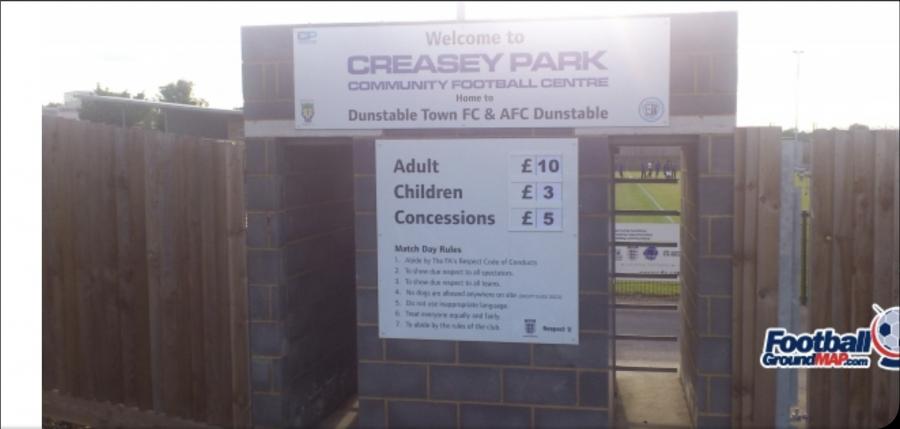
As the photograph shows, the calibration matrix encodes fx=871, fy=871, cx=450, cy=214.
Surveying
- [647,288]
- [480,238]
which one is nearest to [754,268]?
[480,238]

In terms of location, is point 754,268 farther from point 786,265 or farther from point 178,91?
point 178,91

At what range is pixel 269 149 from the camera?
21.7 ft

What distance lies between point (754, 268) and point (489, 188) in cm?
194

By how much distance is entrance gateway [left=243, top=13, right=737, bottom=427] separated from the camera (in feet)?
20.0

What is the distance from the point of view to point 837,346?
6012mm

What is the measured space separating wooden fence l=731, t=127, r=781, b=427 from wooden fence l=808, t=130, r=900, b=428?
0.27 m

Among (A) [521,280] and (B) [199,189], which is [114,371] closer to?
(B) [199,189]

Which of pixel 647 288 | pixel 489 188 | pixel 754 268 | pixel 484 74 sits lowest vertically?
pixel 647 288

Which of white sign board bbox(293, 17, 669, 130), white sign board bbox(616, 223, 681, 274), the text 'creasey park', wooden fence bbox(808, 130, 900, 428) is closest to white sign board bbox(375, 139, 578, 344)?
white sign board bbox(293, 17, 669, 130)

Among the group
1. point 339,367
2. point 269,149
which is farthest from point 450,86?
point 339,367

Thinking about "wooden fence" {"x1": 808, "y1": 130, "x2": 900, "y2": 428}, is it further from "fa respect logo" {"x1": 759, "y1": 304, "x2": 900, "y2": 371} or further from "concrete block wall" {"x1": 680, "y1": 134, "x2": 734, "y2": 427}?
"concrete block wall" {"x1": 680, "y1": 134, "x2": 734, "y2": 427}

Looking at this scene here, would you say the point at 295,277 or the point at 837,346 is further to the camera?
the point at 295,277

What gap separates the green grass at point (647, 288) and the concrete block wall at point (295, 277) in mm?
8891

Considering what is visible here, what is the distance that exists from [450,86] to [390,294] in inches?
63.5
